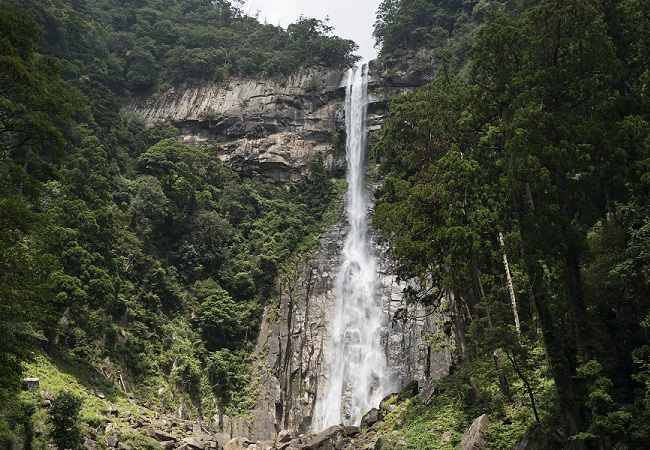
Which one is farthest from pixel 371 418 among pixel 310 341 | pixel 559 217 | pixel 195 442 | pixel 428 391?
pixel 559 217

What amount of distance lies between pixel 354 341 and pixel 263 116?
23529 mm

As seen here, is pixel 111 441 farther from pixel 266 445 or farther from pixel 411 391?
pixel 411 391

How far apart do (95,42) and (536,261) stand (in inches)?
1680

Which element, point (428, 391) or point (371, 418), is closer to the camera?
point (428, 391)

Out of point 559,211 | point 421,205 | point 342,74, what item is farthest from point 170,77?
point 559,211

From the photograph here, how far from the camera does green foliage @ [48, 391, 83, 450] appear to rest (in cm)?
1507

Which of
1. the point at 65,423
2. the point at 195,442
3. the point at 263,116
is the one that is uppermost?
the point at 263,116

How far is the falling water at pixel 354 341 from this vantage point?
88.6 ft

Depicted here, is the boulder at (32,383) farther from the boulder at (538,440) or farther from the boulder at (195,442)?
the boulder at (538,440)

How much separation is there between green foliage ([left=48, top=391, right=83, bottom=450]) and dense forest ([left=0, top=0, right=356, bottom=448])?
0.27 feet

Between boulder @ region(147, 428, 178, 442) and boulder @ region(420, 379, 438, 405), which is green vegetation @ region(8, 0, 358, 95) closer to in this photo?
boulder @ region(147, 428, 178, 442)

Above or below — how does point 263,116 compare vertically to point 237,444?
above

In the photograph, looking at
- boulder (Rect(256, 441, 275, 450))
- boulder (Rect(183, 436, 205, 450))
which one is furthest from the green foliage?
boulder (Rect(256, 441, 275, 450))

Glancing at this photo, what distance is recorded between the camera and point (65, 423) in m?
15.2
